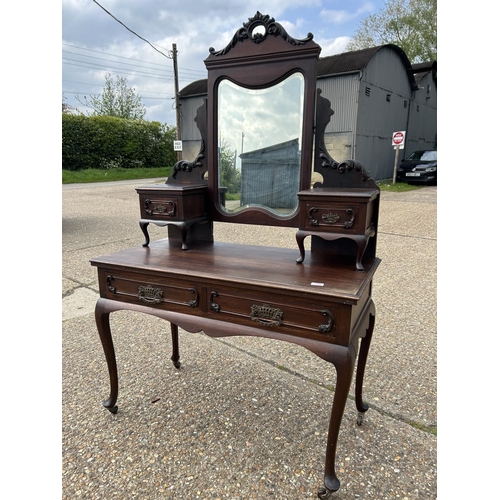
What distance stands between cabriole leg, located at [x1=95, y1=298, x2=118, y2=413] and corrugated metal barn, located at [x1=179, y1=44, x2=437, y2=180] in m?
8.76

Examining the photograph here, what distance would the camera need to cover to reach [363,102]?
40.0 feet

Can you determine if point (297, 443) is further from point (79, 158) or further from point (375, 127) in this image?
point (79, 158)

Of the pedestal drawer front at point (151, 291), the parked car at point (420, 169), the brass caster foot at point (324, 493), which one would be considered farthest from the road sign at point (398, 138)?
the brass caster foot at point (324, 493)

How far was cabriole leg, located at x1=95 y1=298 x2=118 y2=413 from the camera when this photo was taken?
2.08 meters

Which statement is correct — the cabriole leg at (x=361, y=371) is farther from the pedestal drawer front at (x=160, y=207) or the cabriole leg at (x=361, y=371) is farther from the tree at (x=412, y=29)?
the tree at (x=412, y=29)

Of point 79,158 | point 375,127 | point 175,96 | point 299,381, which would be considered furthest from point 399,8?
point 299,381

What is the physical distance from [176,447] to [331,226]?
1.39m

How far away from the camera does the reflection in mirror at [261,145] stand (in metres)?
2.05

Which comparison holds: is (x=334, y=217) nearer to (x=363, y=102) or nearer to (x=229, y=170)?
(x=229, y=170)

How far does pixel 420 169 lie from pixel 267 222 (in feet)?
41.0

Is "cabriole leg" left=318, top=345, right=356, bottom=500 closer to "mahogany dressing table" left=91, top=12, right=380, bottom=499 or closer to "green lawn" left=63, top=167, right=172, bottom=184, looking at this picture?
"mahogany dressing table" left=91, top=12, right=380, bottom=499

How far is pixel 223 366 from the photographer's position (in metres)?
2.73

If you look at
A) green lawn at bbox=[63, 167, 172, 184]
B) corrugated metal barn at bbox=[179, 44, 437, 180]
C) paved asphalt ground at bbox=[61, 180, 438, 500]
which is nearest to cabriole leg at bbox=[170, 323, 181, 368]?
paved asphalt ground at bbox=[61, 180, 438, 500]

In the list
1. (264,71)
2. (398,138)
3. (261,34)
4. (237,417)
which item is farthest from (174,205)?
(398,138)
